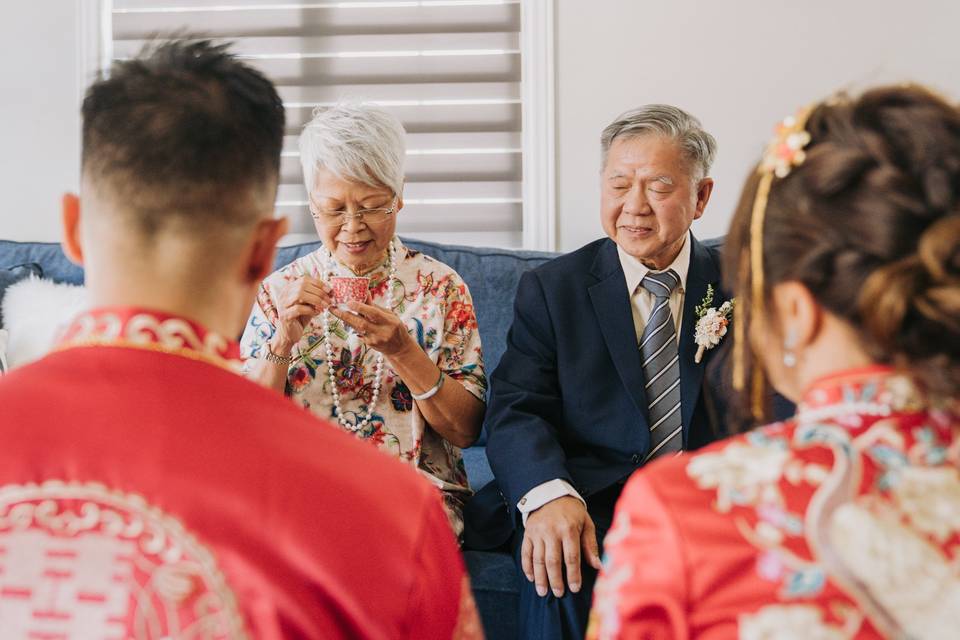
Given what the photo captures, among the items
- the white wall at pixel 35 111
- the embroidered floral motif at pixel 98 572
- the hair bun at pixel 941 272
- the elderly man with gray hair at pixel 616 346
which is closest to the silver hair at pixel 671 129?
the elderly man with gray hair at pixel 616 346

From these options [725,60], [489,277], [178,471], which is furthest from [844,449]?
[725,60]

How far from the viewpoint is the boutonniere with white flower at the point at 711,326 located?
6.95 feet

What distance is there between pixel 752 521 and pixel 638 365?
126 centimetres

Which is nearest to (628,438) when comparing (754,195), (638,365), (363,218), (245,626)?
(638,365)

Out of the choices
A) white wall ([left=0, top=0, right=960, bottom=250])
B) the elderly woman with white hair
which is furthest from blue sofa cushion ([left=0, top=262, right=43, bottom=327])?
white wall ([left=0, top=0, right=960, bottom=250])

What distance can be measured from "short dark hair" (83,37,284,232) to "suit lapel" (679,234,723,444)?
4.30 ft

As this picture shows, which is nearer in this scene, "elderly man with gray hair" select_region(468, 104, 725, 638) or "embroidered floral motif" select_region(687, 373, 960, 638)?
"embroidered floral motif" select_region(687, 373, 960, 638)

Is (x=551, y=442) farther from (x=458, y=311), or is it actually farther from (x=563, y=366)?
(x=458, y=311)

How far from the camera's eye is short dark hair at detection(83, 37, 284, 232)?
36.0 inches

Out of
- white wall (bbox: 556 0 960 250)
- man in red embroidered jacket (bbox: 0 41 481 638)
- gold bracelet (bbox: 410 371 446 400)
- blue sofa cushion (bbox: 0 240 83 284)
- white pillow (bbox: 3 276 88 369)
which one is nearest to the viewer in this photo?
man in red embroidered jacket (bbox: 0 41 481 638)

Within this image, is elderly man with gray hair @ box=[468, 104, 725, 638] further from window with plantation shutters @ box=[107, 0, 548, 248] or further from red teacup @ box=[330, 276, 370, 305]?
window with plantation shutters @ box=[107, 0, 548, 248]

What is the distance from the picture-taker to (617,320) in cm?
217

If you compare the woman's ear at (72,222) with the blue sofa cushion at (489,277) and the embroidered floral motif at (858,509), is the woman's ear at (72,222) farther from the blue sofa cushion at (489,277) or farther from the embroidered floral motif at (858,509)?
the blue sofa cushion at (489,277)

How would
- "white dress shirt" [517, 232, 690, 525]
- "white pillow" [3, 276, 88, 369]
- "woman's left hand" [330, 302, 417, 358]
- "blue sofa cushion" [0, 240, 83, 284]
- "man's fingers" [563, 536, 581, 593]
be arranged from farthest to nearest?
1. "blue sofa cushion" [0, 240, 83, 284]
2. "white pillow" [3, 276, 88, 369]
3. "white dress shirt" [517, 232, 690, 525]
4. "woman's left hand" [330, 302, 417, 358]
5. "man's fingers" [563, 536, 581, 593]
